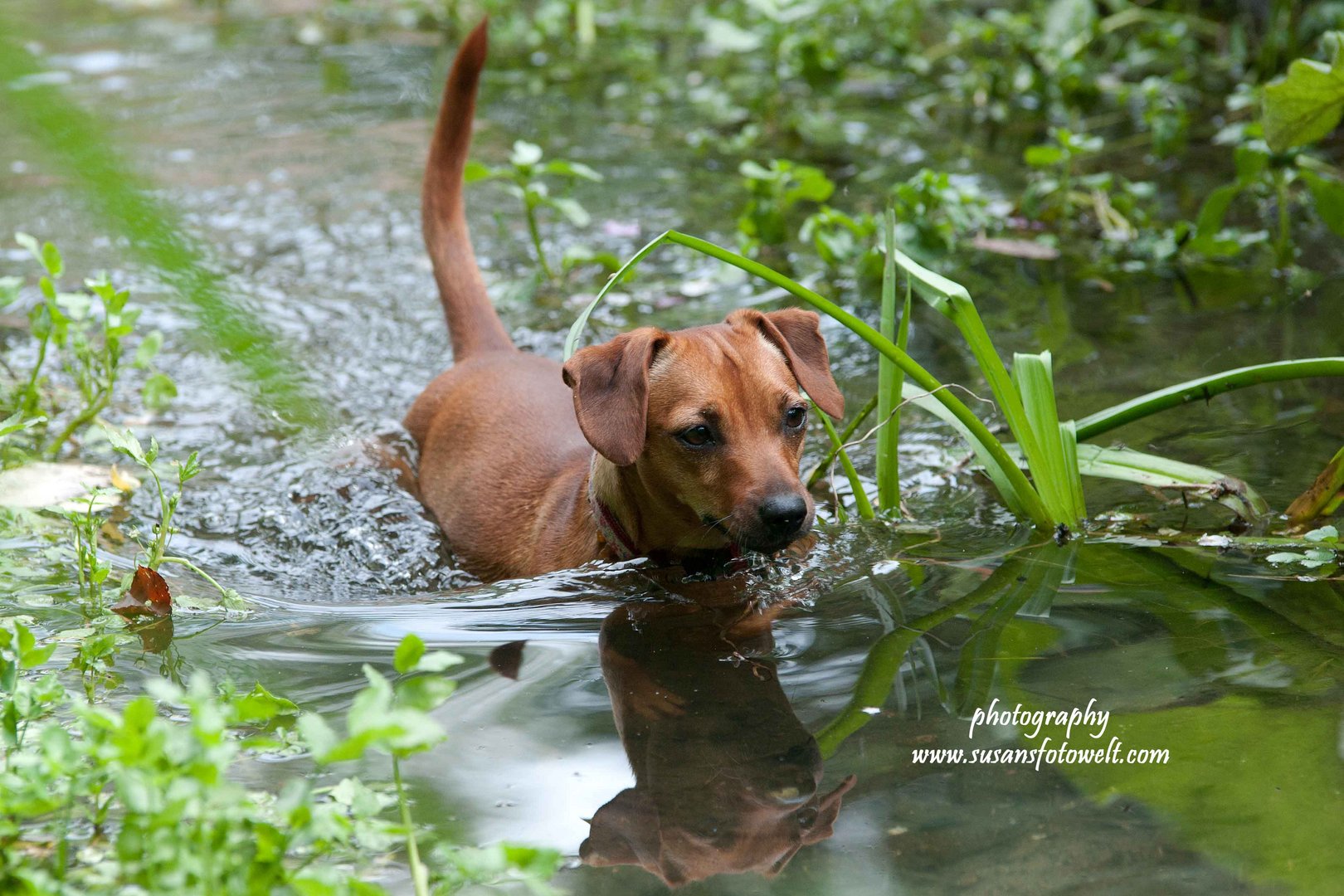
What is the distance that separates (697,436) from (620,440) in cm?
20

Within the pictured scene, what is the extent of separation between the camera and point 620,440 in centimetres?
295

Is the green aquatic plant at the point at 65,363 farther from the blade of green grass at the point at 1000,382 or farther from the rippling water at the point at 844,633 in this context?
the blade of green grass at the point at 1000,382

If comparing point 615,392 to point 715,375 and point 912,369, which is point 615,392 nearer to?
point 715,375

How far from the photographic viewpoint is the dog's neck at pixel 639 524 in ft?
10.5

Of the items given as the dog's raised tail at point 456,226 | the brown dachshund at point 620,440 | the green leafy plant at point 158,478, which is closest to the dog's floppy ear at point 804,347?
the brown dachshund at point 620,440

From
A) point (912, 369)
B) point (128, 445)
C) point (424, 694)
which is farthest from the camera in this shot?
point (912, 369)

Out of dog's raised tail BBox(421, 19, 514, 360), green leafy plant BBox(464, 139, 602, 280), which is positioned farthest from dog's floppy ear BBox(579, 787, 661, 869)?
green leafy plant BBox(464, 139, 602, 280)

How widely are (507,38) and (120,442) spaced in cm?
747

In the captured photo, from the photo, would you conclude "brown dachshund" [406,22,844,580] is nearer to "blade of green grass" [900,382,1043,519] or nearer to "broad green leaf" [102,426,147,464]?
"blade of green grass" [900,382,1043,519]

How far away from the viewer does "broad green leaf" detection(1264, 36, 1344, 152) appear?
3.37 metres

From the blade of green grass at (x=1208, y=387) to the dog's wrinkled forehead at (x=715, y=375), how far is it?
0.79m

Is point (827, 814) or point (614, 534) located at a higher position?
point (827, 814)

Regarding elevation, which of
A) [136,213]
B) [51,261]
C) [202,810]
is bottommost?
[202,810]

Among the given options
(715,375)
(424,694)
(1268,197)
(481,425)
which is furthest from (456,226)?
(1268,197)
